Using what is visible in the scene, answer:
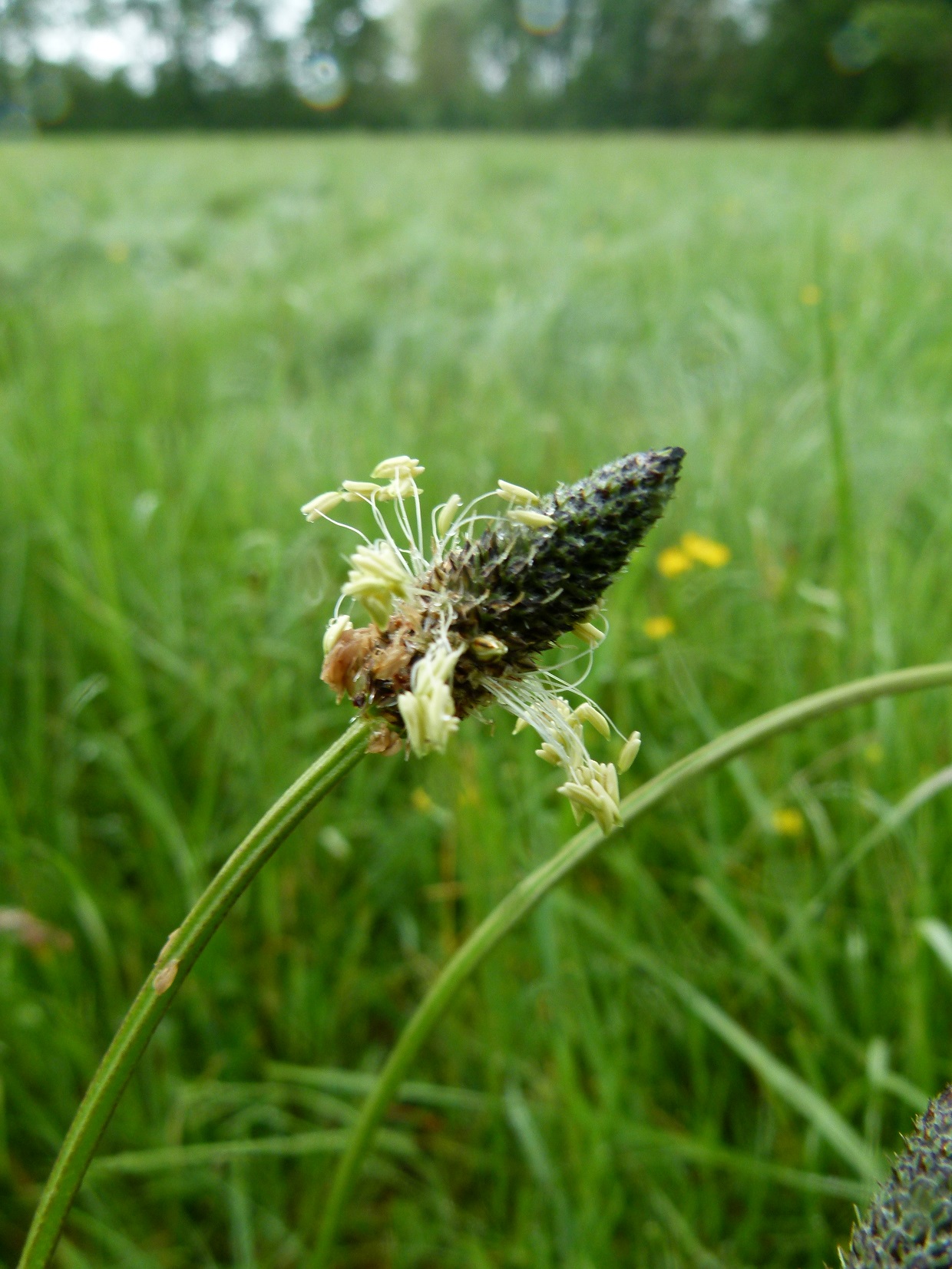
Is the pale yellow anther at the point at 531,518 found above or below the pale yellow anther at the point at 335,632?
above

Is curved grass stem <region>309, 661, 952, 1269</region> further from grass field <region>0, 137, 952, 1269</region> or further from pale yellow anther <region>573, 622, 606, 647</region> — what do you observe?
grass field <region>0, 137, 952, 1269</region>

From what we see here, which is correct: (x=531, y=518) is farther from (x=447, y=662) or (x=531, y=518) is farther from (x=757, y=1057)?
(x=757, y=1057)

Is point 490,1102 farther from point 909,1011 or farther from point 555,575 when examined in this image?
point 555,575

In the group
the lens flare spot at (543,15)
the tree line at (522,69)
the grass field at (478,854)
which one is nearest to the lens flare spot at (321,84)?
the tree line at (522,69)

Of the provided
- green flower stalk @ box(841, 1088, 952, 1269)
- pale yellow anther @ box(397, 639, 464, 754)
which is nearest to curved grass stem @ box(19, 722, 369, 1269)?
pale yellow anther @ box(397, 639, 464, 754)

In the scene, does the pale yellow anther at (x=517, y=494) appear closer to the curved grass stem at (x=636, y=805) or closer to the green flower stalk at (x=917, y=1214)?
the curved grass stem at (x=636, y=805)

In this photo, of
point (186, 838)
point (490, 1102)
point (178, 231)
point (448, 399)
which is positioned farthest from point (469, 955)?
point (178, 231)

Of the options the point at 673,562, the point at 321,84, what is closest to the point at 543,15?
the point at 321,84
